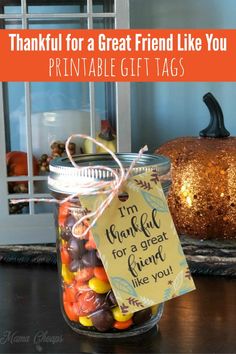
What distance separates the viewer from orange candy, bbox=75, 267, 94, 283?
0.53 metres

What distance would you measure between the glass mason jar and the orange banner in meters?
0.36

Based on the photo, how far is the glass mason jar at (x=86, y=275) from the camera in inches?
20.8

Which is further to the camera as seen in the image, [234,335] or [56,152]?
[56,152]

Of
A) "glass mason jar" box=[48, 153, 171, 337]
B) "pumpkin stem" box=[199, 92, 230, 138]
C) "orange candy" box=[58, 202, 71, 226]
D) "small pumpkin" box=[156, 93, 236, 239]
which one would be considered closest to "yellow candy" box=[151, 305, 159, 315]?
"glass mason jar" box=[48, 153, 171, 337]

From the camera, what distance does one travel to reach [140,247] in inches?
20.7

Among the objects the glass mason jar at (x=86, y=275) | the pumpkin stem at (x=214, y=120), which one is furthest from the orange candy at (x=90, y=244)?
the pumpkin stem at (x=214, y=120)

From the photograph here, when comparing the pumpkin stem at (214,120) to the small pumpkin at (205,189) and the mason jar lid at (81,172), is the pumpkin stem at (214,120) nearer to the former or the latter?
the small pumpkin at (205,189)

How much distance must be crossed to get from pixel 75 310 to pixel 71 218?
9 cm

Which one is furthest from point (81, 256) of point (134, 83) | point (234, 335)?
point (134, 83)

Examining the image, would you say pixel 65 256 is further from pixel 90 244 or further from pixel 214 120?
pixel 214 120

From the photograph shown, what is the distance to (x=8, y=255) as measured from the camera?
30.6 inches

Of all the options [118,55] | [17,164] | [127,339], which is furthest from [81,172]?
[118,55]

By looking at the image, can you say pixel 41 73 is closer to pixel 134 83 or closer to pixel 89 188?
pixel 134 83

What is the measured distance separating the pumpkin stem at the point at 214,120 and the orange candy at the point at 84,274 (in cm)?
46
